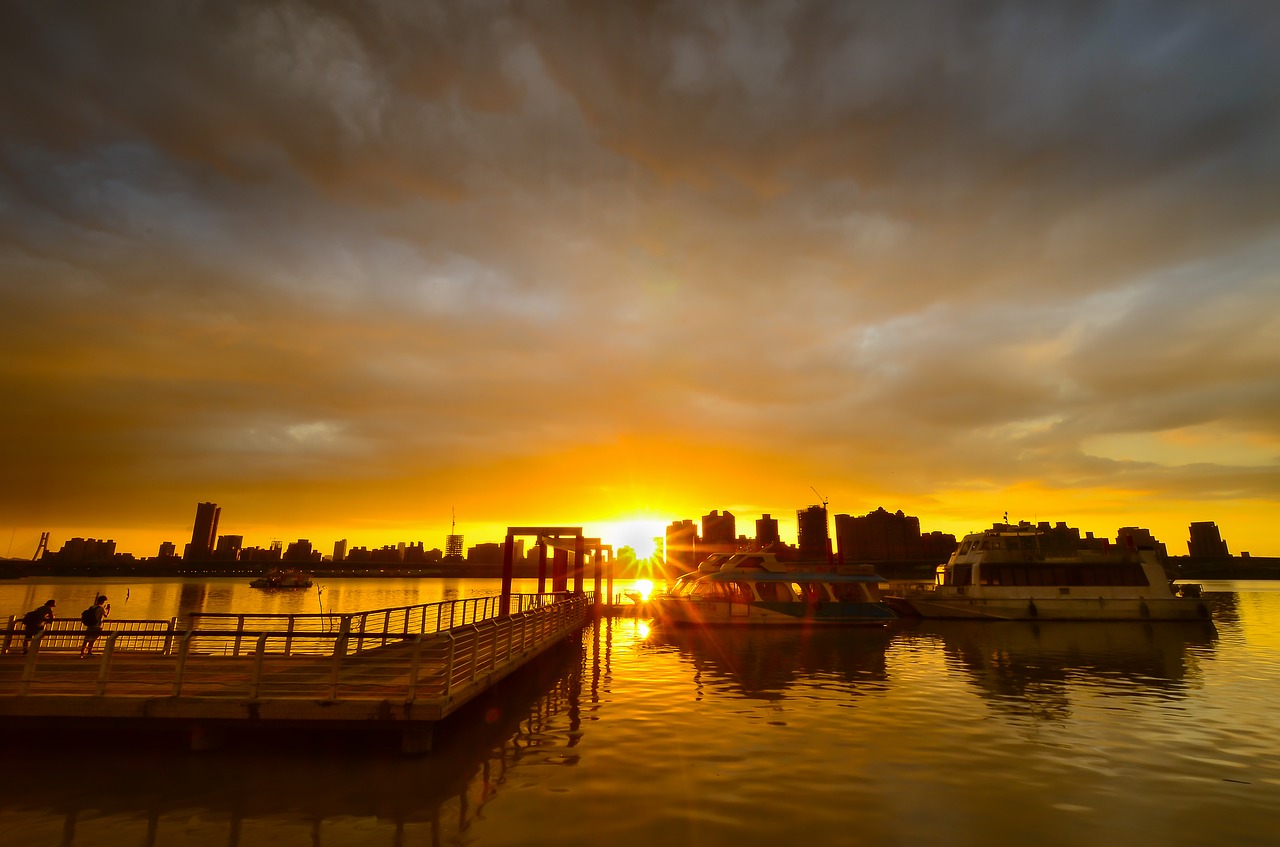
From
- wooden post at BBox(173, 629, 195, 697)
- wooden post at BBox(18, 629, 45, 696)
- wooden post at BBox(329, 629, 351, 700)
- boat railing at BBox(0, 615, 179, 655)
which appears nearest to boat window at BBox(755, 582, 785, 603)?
boat railing at BBox(0, 615, 179, 655)

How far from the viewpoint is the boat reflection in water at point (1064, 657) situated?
2080cm

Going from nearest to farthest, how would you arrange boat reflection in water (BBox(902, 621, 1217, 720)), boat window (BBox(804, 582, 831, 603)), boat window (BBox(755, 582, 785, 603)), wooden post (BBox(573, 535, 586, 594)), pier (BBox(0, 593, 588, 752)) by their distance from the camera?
pier (BBox(0, 593, 588, 752)) → boat reflection in water (BBox(902, 621, 1217, 720)) → wooden post (BBox(573, 535, 586, 594)) → boat window (BBox(755, 582, 785, 603)) → boat window (BBox(804, 582, 831, 603))

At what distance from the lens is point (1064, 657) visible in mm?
28969

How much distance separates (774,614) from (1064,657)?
16.3 m

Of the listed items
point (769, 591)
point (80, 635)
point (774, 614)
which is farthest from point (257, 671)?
point (769, 591)

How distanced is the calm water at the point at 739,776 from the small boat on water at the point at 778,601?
63.8 ft

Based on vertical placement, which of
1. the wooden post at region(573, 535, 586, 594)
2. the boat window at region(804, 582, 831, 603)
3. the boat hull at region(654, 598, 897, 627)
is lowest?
the boat hull at region(654, 598, 897, 627)

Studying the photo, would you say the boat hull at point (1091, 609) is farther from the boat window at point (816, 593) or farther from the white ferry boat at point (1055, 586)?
the boat window at point (816, 593)

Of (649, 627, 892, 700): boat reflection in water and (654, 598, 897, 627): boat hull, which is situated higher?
(654, 598, 897, 627): boat hull

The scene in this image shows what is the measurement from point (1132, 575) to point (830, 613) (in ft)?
76.5

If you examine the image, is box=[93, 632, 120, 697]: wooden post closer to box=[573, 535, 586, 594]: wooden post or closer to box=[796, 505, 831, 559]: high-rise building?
box=[573, 535, 586, 594]: wooden post

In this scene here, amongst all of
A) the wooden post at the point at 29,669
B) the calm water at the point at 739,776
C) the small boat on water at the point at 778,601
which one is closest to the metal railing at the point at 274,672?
the wooden post at the point at 29,669

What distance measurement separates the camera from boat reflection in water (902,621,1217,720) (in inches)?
819

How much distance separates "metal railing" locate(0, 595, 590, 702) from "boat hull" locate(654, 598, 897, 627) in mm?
24658
